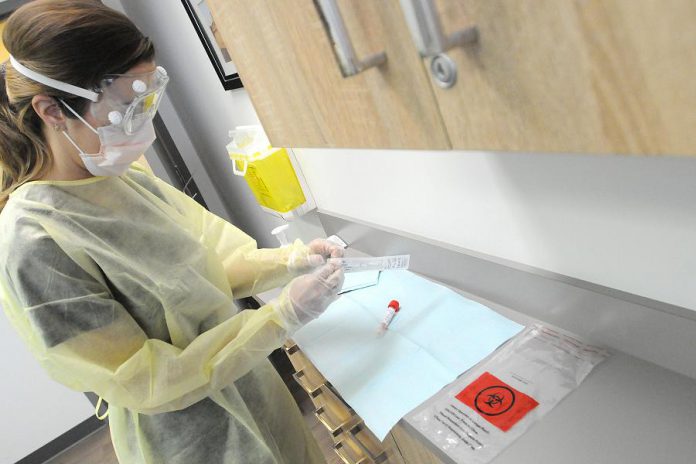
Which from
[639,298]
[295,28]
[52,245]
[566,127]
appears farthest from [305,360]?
[566,127]

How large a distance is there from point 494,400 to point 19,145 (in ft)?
3.52

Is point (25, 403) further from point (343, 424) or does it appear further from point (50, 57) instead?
point (50, 57)

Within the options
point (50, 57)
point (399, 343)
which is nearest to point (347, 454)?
point (399, 343)

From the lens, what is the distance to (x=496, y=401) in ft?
2.77

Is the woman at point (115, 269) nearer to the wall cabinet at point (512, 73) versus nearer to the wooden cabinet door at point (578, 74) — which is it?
the wall cabinet at point (512, 73)

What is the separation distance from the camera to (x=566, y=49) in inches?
12.5

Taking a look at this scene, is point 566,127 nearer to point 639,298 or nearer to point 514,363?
point 639,298

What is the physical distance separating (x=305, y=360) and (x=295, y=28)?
38.6 inches

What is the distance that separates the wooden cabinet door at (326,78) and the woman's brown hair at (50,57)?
23cm

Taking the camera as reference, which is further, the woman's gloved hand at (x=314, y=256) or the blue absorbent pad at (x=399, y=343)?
the woman's gloved hand at (x=314, y=256)

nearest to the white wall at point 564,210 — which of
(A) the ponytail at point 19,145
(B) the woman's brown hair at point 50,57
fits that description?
(B) the woman's brown hair at point 50,57

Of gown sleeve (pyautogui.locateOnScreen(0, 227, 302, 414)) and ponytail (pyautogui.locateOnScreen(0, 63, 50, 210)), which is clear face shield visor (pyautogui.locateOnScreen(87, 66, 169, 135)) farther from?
gown sleeve (pyautogui.locateOnScreen(0, 227, 302, 414))

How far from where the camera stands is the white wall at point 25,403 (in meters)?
2.69

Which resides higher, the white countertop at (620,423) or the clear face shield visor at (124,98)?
the clear face shield visor at (124,98)
